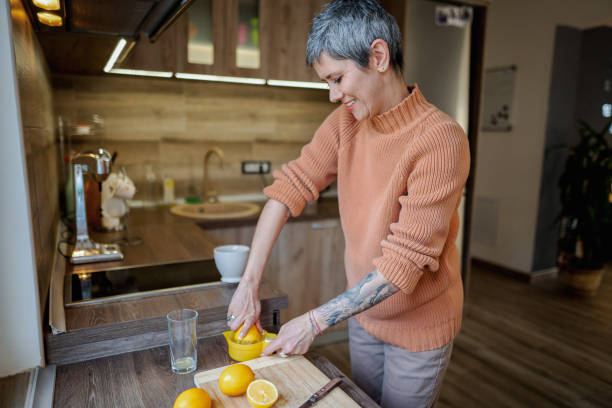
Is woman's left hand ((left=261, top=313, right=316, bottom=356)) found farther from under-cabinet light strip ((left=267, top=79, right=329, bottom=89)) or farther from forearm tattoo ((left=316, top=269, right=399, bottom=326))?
under-cabinet light strip ((left=267, top=79, right=329, bottom=89))

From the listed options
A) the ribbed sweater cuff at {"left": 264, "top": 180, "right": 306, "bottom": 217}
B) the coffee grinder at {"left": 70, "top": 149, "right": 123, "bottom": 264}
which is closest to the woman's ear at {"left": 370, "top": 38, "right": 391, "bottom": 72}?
the ribbed sweater cuff at {"left": 264, "top": 180, "right": 306, "bottom": 217}

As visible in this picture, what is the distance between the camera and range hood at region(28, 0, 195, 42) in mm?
1021

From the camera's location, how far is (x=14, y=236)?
896mm

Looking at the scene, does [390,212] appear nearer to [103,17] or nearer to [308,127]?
[103,17]

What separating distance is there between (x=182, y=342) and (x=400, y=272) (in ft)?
1.63

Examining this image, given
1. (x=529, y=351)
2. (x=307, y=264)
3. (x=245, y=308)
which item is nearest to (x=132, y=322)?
(x=245, y=308)

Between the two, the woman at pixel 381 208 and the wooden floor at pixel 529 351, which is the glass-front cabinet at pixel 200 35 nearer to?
the woman at pixel 381 208

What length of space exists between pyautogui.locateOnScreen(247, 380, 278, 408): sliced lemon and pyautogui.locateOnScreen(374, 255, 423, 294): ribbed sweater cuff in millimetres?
344

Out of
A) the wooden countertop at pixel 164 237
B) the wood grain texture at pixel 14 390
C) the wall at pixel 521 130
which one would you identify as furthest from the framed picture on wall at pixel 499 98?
the wood grain texture at pixel 14 390

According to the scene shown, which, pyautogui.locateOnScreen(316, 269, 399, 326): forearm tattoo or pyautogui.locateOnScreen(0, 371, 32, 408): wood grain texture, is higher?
pyautogui.locateOnScreen(316, 269, 399, 326): forearm tattoo

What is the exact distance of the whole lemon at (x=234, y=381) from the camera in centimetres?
83

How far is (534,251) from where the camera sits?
405 cm

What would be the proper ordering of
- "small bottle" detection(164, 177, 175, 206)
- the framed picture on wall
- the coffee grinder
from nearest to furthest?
the coffee grinder
"small bottle" detection(164, 177, 175, 206)
the framed picture on wall

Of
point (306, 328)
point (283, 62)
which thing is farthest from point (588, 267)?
point (306, 328)
